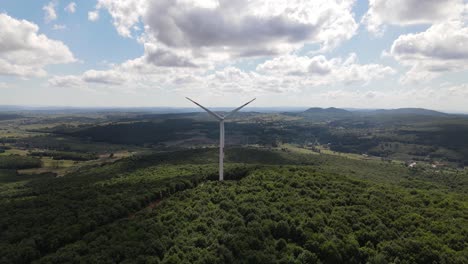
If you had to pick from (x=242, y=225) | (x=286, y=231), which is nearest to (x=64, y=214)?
(x=242, y=225)

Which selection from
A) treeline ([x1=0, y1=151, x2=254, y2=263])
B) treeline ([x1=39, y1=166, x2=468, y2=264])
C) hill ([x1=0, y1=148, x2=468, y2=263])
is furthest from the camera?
treeline ([x1=0, y1=151, x2=254, y2=263])

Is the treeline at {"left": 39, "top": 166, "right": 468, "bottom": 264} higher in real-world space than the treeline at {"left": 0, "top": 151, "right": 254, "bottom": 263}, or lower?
higher

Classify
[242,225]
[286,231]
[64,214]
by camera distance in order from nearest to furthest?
[286,231], [242,225], [64,214]

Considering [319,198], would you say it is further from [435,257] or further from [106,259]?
[106,259]

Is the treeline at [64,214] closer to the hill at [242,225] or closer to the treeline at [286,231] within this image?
the hill at [242,225]

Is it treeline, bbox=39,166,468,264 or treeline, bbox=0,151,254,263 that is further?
treeline, bbox=0,151,254,263

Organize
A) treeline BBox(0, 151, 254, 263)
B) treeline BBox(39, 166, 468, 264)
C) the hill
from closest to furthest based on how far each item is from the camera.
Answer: treeline BBox(39, 166, 468, 264) → the hill → treeline BBox(0, 151, 254, 263)

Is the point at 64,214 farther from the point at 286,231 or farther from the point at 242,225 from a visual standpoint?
the point at 286,231

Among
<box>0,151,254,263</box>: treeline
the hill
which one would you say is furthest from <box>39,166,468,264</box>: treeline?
<box>0,151,254,263</box>: treeline

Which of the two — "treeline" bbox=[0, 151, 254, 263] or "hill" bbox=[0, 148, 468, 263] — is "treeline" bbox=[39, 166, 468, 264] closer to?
"hill" bbox=[0, 148, 468, 263]

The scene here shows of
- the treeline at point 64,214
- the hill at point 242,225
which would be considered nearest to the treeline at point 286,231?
the hill at point 242,225

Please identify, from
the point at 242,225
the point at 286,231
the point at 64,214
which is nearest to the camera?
the point at 286,231
